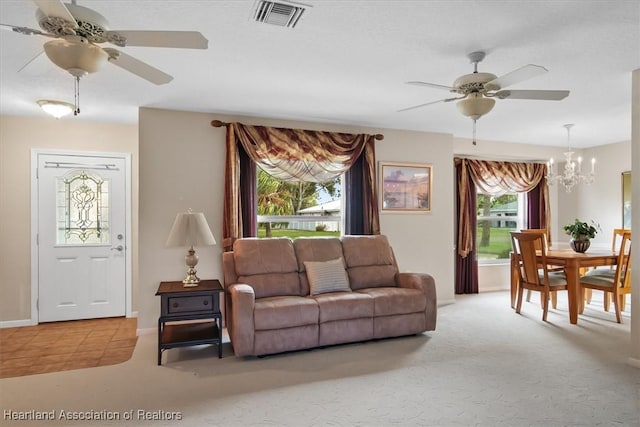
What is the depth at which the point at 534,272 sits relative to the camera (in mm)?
4625

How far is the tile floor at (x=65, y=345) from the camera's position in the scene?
3.26 metres

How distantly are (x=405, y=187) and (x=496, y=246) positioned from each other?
2513 mm

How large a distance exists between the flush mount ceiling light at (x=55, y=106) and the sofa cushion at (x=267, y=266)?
2.19 metres

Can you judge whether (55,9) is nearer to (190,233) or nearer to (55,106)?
(190,233)

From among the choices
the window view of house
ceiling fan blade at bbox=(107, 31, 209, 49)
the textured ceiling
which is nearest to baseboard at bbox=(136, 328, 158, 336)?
the window view of house

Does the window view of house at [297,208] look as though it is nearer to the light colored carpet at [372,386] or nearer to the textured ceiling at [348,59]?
the textured ceiling at [348,59]

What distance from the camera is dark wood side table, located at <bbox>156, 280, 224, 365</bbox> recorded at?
3307 mm

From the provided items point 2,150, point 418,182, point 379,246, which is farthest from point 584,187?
point 2,150

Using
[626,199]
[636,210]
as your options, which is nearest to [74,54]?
[636,210]

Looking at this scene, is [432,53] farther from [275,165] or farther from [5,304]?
[5,304]

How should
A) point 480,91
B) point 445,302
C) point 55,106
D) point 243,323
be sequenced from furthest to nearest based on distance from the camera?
1. point 445,302
2. point 55,106
3. point 243,323
4. point 480,91

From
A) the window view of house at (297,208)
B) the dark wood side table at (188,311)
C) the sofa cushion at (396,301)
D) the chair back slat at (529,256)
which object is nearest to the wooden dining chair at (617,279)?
the chair back slat at (529,256)

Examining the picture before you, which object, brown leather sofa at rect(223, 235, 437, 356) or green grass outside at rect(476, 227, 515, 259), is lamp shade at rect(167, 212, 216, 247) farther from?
green grass outside at rect(476, 227, 515, 259)

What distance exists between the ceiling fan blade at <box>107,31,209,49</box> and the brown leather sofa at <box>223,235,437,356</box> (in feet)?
6.74
